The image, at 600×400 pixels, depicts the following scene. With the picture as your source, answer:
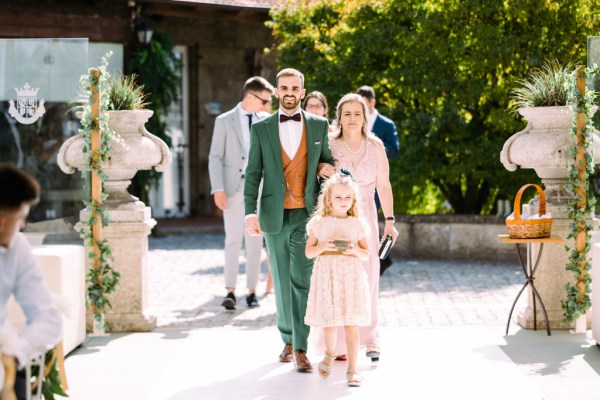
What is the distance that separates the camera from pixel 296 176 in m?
7.67

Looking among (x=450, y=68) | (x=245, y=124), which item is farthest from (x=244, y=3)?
(x=245, y=124)

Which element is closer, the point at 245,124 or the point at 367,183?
the point at 367,183

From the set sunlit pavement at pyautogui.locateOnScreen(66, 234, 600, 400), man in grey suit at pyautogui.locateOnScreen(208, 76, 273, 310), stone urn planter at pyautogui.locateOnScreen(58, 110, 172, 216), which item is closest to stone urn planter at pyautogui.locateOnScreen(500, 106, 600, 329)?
sunlit pavement at pyautogui.locateOnScreen(66, 234, 600, 400)

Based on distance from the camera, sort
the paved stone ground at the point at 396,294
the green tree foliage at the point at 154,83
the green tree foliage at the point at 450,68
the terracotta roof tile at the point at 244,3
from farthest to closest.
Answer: the terracotta roof tile at the point at 244,3 → the green tree foliage at the point at 154,83 → the green tree foliage at the point at 450,68 → the paved stone ground at the point at 396,294

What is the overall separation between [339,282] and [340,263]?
12 cm

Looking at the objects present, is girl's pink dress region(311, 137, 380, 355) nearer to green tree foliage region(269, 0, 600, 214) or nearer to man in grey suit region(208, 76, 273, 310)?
man in grey suit region(208, 76, 273, 310)

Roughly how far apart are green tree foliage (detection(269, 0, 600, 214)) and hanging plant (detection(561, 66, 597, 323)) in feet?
16.9

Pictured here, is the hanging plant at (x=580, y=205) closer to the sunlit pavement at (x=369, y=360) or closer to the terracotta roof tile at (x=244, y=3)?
the sunlit pavement at (x=369, y=360)

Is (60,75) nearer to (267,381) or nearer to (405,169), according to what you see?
(267,381)

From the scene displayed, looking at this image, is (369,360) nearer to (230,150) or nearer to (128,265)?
(128,265)

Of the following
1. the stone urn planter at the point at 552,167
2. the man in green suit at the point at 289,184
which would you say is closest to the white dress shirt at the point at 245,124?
the stone urn planter at the point at 552,167

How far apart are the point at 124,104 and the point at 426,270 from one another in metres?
5.48

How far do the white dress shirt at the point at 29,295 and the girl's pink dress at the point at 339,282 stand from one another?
280cm

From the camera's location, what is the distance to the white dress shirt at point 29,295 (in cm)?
443
